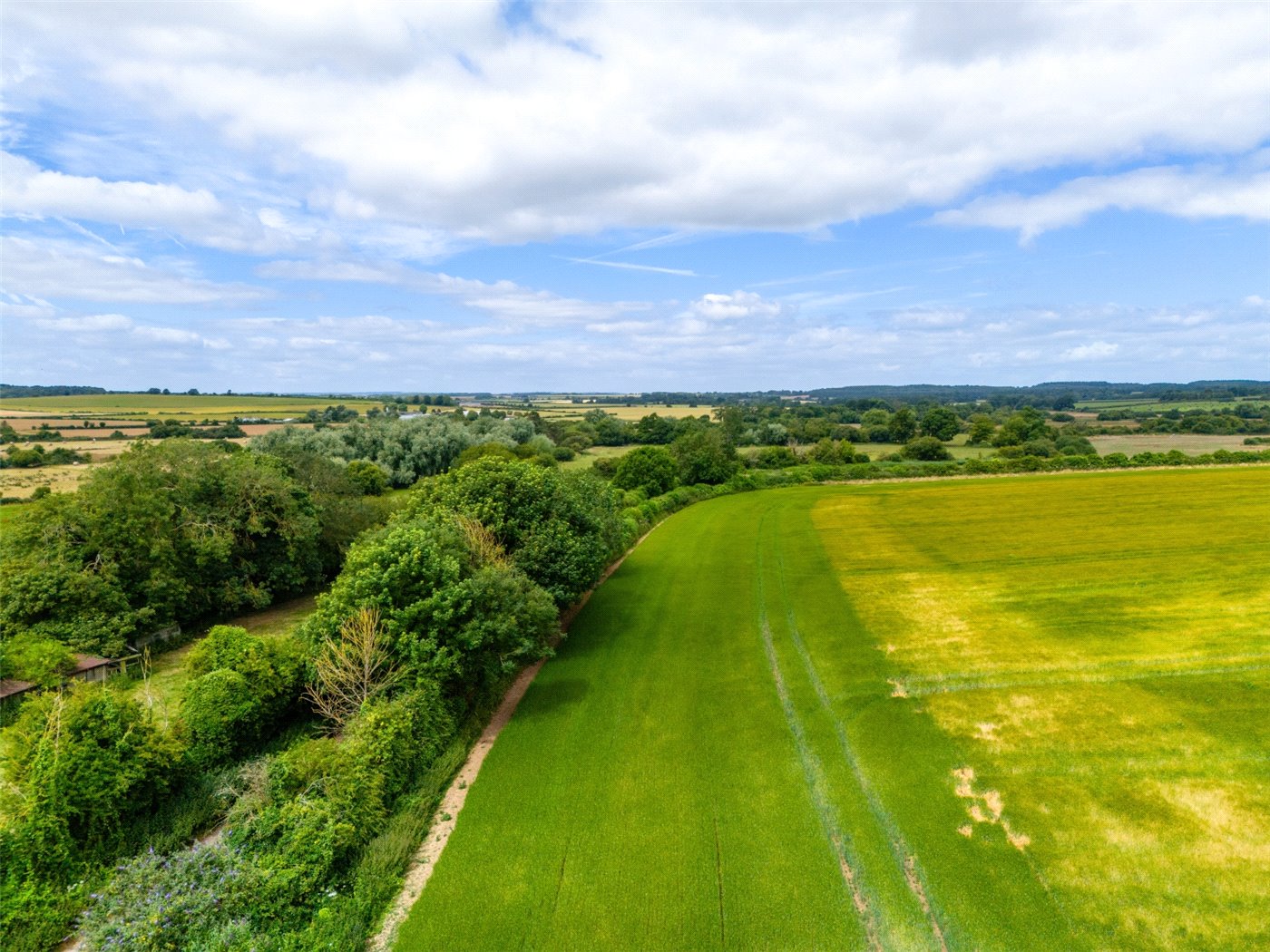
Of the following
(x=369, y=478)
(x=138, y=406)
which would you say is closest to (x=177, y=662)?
(x=369, y=478)

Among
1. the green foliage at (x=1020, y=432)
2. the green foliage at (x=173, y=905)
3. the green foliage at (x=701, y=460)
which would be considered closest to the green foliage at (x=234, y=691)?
the green foliage at (x=173, y=905)

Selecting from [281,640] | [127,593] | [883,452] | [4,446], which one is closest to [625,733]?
[281,640]

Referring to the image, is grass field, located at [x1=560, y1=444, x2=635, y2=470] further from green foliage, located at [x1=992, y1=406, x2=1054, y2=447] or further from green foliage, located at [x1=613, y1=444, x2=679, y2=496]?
green foliage, located at [x1=992, y1=406, x2=1054, y2=447]

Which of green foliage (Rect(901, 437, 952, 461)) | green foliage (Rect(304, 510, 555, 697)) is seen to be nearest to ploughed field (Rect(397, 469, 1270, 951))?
green foliage (Rect(304, 510, 555, 697))

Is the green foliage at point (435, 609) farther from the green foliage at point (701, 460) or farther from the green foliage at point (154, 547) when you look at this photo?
the green foliage at point (701, 460)

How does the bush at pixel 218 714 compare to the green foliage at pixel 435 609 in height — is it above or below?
below
